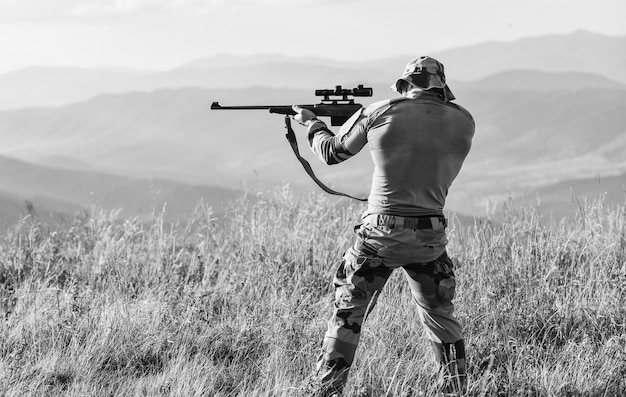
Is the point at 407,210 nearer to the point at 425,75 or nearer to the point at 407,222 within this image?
the point at 407,222

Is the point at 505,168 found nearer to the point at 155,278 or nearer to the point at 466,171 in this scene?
the point at 466,171

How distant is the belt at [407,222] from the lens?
3570 millimetres

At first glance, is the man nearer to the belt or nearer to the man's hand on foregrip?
the belt

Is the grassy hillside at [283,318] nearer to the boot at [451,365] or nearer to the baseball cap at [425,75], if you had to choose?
the boot at [451,365]

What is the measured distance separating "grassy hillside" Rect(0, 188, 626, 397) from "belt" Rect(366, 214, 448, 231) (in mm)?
768

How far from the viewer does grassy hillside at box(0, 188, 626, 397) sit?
13.1 ft

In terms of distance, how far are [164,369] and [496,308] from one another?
2.22 metres

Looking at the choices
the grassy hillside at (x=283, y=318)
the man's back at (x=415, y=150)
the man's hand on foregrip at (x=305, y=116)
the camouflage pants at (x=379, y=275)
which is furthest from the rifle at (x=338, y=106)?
the grassy hillside at (x=283, y=318)

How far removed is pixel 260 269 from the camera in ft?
18.7

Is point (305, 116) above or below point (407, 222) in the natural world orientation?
above

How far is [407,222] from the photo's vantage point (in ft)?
11.7

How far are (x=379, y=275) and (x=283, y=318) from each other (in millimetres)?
1148

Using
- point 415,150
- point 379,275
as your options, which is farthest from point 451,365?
point 415,150

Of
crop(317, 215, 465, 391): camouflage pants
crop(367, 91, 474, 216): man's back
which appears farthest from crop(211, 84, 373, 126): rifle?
crop(317, 215, 465, 391): camouflage pants
